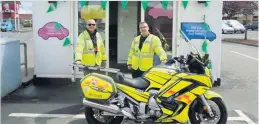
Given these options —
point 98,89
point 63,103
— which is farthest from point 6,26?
point 98,89

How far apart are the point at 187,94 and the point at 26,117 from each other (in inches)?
109

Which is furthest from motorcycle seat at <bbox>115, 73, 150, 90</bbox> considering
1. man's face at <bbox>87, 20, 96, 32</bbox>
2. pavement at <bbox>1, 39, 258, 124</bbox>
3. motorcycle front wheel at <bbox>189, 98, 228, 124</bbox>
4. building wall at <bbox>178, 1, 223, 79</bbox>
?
building wall at <bbox>178, 1, 223, 79</bbox>

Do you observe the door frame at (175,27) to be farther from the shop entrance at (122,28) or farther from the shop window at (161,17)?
the shop entrance at (122,28)

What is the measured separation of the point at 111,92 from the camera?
4.71 m

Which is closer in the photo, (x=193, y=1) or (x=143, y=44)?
(x=143, y=44)

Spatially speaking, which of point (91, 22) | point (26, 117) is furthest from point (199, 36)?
point (26, 117)

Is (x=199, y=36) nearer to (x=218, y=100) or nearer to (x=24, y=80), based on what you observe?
(x=218, y=100)

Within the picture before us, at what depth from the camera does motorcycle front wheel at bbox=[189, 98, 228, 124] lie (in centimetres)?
486

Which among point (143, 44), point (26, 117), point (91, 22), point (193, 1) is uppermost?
point (193, 1)

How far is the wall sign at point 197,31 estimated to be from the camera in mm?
7910

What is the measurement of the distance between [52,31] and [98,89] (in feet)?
13.0

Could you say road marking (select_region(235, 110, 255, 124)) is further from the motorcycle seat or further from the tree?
the tree

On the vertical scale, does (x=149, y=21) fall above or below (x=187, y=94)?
above

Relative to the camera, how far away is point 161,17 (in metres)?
8.48
